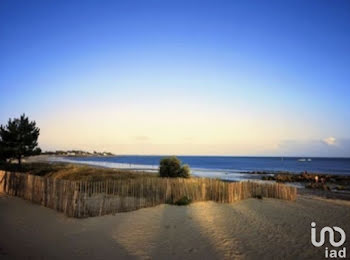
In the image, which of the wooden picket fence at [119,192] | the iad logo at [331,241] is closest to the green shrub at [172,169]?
the wooden picket fence at [119,192]

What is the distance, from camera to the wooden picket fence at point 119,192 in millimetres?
10250

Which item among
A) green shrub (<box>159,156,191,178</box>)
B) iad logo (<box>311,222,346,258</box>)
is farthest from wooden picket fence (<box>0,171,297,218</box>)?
green shrub (<box>159,156,191,178</box>)

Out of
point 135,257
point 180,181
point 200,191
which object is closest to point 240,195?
point 200,191

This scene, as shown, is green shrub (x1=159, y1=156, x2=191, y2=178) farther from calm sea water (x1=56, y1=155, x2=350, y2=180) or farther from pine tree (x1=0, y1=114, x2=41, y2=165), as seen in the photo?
calm sea water (x1=56, y1=155, x2=350, y2=180)

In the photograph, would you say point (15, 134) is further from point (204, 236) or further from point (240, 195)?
point (204, 236)

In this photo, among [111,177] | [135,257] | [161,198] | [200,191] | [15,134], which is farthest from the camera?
[15,134]

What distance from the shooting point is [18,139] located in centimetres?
2338

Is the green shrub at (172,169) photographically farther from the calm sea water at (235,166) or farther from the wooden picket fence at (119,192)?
the calm sea water at (235,166)

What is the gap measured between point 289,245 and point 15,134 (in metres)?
22.7

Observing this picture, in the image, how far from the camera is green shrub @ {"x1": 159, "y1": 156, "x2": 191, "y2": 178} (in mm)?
19547

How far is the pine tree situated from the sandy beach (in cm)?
1227

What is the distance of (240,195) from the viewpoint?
14227 millimetres

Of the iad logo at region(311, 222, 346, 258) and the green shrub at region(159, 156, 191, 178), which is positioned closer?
the iad logo at region(311, 222, 346, 258)

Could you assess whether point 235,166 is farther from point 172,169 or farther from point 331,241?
point 331,241
